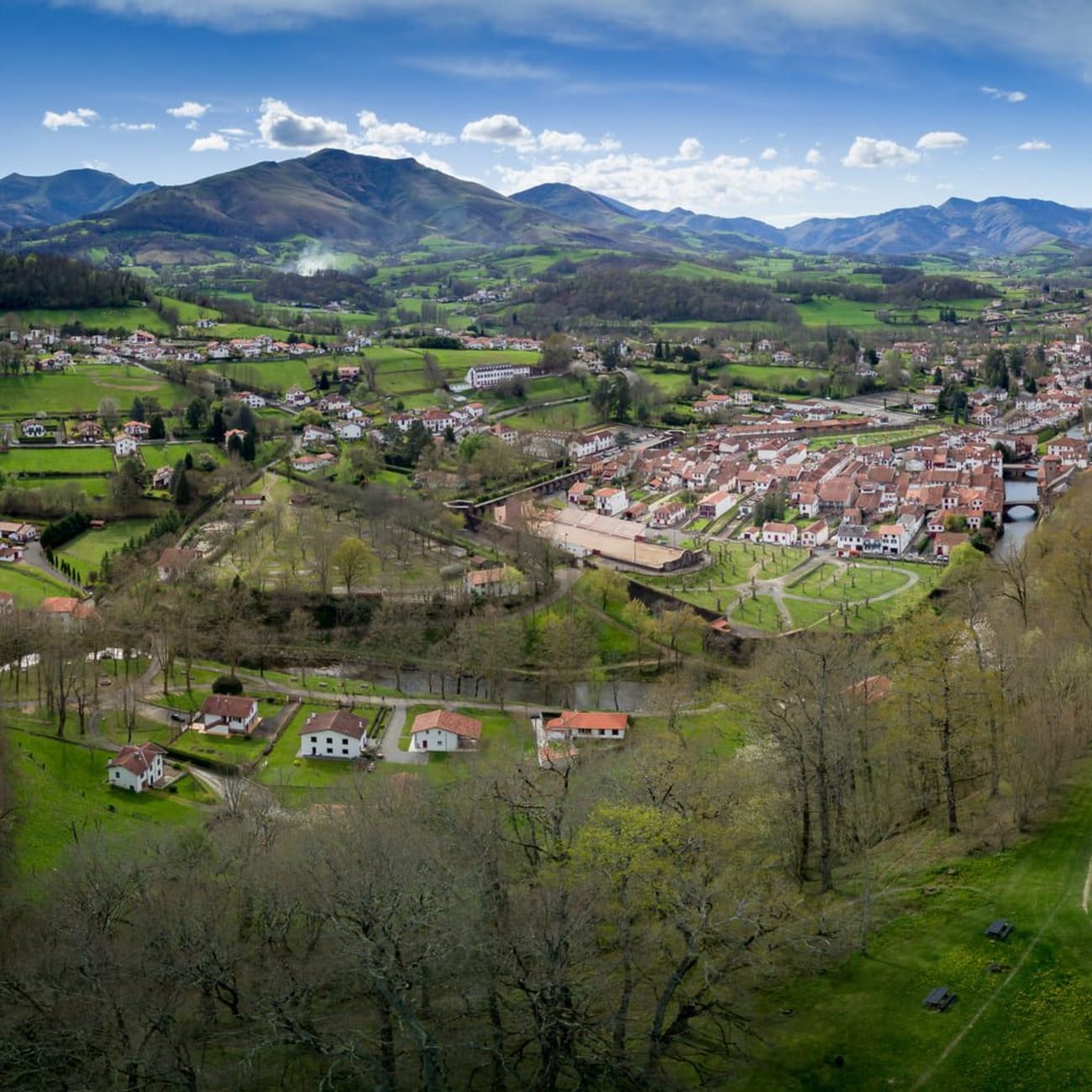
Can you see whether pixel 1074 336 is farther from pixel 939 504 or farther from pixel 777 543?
pixel 777 543

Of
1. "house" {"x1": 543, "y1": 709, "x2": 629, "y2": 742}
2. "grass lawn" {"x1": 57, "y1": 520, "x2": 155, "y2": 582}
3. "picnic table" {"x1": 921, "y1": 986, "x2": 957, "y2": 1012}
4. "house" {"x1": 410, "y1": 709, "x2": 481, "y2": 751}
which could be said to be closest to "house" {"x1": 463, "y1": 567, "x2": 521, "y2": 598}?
"house" {"x1": 410, "y1": 709, "x2": 481, "y2": 751}

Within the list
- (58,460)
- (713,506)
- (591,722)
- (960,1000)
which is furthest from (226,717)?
(713,506)

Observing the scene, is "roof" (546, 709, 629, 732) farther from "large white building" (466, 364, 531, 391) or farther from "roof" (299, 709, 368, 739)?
"large white building" (466, 364, 531, 391)

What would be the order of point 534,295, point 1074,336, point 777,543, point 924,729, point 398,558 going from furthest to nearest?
point 534,295
point 1074,336
point 777,543
point 398,558
point 924,729

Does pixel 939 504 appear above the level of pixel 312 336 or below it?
below

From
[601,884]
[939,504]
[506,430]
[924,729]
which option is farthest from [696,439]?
[601,884]

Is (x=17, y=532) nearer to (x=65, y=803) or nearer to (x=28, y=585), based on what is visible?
(x=28, y=585)
